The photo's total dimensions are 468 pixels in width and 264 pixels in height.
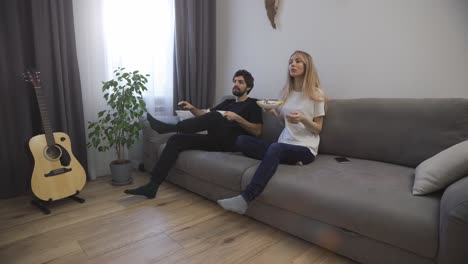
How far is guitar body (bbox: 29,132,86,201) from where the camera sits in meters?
1.84

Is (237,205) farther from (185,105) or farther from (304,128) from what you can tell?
(185,105)

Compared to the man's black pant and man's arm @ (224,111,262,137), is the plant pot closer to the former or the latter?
the man's black pant

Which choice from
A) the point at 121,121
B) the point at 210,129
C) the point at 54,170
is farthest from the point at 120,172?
the point at 210,129

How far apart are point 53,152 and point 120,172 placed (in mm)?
569

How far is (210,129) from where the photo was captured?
87.6 inches

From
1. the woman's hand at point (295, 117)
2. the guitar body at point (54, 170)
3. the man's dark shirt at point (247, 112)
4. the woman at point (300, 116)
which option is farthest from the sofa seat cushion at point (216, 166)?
the guitar body at point (54, 170)

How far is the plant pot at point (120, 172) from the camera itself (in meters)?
2.40

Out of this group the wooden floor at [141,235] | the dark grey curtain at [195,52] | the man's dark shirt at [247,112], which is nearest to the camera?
the wooden floor at [141,235]

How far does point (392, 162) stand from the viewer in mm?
1781

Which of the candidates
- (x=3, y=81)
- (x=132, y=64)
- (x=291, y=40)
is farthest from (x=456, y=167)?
(x=3, y=81)

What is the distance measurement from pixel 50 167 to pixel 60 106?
1.94ft

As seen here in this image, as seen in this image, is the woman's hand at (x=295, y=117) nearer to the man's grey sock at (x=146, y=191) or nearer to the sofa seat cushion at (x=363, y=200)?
the sofa seat cushion at (x=363, y=200)

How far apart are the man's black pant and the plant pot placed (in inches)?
17.5

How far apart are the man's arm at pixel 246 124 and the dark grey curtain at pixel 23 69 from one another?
4.44 ft
